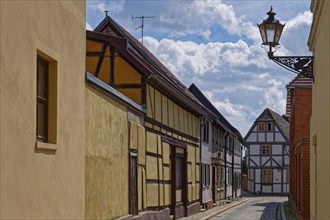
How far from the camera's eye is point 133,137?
15.8 metres

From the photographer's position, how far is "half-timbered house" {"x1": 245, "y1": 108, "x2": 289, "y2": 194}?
6297cm

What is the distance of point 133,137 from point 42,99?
23.7 feet

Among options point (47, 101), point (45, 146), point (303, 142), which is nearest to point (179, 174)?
point (303, 142)

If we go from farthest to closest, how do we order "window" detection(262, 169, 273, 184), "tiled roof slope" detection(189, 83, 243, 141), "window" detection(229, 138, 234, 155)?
"window" detection(262, 169, 273, 184)
"window" detection(229, 138, 234, 155)
"tiled roof slope" detection(189, 83, 243, 141)

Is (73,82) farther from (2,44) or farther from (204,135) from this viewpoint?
(204,135)

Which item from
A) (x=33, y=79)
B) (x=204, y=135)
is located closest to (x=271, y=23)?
(x=33, y=79)

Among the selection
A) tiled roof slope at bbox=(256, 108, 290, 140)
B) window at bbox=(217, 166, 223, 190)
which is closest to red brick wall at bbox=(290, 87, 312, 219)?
window at bbox=(217, 166, 223, 190)

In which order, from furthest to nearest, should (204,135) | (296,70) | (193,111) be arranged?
(204,135) < (193,111) < (296,70)

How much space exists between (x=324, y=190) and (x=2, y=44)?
5.33m

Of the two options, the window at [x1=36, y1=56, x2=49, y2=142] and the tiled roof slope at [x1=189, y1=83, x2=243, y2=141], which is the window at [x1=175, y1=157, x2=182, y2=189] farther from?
the tiled roof slope at [x1=189, y1=83, x2=243, y2=141]

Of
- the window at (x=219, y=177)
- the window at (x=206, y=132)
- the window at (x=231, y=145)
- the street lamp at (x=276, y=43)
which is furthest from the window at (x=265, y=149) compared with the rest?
the street lamp at (x=276, y=43)

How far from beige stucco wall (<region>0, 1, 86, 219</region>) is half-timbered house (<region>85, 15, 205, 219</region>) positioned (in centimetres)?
143

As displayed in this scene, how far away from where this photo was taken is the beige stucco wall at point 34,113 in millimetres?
7043

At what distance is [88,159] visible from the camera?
37.5ft
